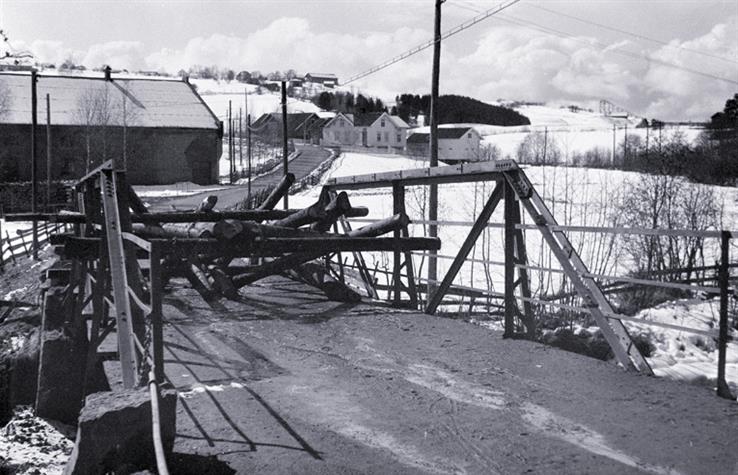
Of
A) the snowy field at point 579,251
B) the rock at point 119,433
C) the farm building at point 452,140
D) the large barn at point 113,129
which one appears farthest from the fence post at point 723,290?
the farm building at point 452,140

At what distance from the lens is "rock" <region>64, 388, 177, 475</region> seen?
4082mm

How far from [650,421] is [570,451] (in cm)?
87

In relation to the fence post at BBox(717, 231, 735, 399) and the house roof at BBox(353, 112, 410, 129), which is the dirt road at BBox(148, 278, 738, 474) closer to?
the fence post at BBox(717, 231, 735, 399)

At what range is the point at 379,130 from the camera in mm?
105562

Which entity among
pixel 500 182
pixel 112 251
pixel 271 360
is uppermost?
pixel 500 182

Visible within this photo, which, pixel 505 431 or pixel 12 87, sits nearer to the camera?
pixel 505 431

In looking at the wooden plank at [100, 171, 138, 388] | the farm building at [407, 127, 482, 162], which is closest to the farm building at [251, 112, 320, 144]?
the farm building at [407, 127, 482, 162]

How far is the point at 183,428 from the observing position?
4.70m

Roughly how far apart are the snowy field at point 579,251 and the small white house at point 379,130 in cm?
4106

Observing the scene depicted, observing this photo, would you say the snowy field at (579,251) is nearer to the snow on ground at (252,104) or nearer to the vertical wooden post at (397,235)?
the vertical wooden post at (397,235)

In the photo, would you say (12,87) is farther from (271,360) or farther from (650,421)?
(650,421)

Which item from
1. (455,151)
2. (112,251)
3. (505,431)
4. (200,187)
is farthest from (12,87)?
(455,151)

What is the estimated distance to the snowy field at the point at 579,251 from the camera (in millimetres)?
14164

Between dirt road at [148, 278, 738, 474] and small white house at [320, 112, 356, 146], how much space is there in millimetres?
96109
